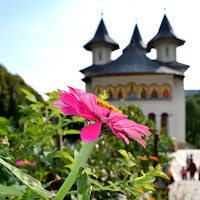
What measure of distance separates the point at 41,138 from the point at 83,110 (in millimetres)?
587

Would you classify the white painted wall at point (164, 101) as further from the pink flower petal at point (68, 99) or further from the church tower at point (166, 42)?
the pink flower petal at point (68, 99)

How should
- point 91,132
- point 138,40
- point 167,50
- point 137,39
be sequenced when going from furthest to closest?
point 137,39 → point 138,40 → point 167,50 → point 91,132

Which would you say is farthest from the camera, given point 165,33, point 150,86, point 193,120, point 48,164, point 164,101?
point 193,120

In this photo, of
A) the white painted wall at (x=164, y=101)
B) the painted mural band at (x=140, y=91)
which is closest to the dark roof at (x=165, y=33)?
the white painted wall at (x=164, y=101)

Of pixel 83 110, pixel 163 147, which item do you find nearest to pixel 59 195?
pixel 83 110

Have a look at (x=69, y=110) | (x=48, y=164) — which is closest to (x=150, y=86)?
(x=48, y=164)

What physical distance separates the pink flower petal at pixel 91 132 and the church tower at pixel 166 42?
24.8m

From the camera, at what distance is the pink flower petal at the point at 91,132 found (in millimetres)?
374

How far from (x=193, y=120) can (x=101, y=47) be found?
595 inches

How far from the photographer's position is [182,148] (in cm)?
2166

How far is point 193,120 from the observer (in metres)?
32.7

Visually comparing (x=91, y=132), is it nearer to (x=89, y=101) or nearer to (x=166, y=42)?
(x=89, y=101)

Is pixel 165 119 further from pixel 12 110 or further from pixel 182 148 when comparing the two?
pixel 12 110

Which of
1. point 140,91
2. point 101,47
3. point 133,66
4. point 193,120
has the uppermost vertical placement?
point 101,47
